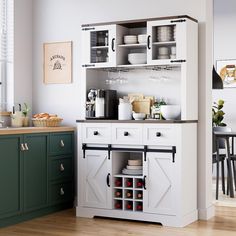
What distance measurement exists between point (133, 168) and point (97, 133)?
0.50 meters

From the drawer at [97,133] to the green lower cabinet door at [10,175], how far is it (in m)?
0.70

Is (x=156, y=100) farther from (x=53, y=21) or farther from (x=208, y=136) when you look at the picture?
(x=53, y=21)

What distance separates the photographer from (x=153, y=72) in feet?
18.7

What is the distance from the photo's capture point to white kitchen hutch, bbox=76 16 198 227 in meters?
5.18

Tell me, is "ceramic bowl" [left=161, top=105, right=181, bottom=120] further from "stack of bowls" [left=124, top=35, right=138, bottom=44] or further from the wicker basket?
the wicker basket

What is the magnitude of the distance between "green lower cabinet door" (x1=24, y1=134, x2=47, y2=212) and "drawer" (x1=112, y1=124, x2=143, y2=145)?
0.74m

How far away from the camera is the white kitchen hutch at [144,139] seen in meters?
5.18

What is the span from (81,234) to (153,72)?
6.09 feet

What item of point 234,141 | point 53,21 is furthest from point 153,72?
point 234,141

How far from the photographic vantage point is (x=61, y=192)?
19.4ft

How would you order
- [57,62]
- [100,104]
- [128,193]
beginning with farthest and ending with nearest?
[57,62]
[100,104]
[128,193]

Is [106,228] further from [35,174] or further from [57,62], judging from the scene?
[57,62]

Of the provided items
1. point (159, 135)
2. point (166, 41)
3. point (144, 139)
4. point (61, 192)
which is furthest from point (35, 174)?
point (166, 41)

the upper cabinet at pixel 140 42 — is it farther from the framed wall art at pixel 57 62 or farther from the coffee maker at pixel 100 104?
the framed wall art at pixel 57 62
